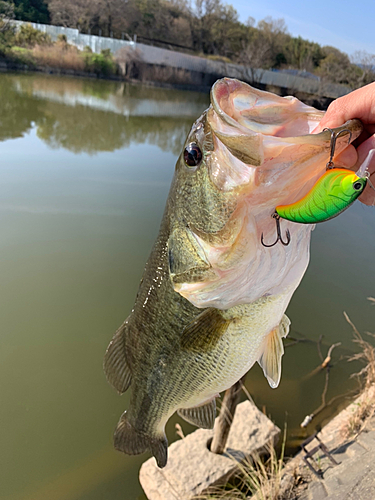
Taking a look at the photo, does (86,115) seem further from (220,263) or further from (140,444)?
(220,263)

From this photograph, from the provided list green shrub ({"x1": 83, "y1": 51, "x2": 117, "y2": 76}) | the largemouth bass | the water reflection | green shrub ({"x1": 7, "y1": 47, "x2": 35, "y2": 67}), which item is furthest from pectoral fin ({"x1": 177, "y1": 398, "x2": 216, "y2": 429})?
green shrub ({"x1": 83, "y1": 51, "x2": 117, "y2": 76})

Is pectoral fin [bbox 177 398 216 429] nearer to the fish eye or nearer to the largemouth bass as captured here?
the largemouth bass

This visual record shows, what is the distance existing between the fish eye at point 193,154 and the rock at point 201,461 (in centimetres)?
207

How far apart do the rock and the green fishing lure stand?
6.88ft

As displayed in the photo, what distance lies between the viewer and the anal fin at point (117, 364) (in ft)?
4.65

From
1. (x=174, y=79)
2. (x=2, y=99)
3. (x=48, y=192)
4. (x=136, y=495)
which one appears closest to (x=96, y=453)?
(x=136, y=495)

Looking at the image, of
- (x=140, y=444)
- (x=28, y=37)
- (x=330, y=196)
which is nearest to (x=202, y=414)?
(x=140, y=444)

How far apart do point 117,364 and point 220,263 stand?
80cm

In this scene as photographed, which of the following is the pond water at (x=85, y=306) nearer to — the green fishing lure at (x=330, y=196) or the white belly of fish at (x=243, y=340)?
the white belly of fish at (x=243, y=340)

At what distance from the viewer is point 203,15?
4103cm

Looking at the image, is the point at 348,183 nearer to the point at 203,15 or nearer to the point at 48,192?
the point at 48,192

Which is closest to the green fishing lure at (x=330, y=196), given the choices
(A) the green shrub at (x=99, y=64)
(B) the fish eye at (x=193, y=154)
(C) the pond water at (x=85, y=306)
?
(B) the fish eye at (x=193, y=154)

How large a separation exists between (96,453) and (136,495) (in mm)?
453

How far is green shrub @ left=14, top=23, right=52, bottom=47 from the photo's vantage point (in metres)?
21.8
